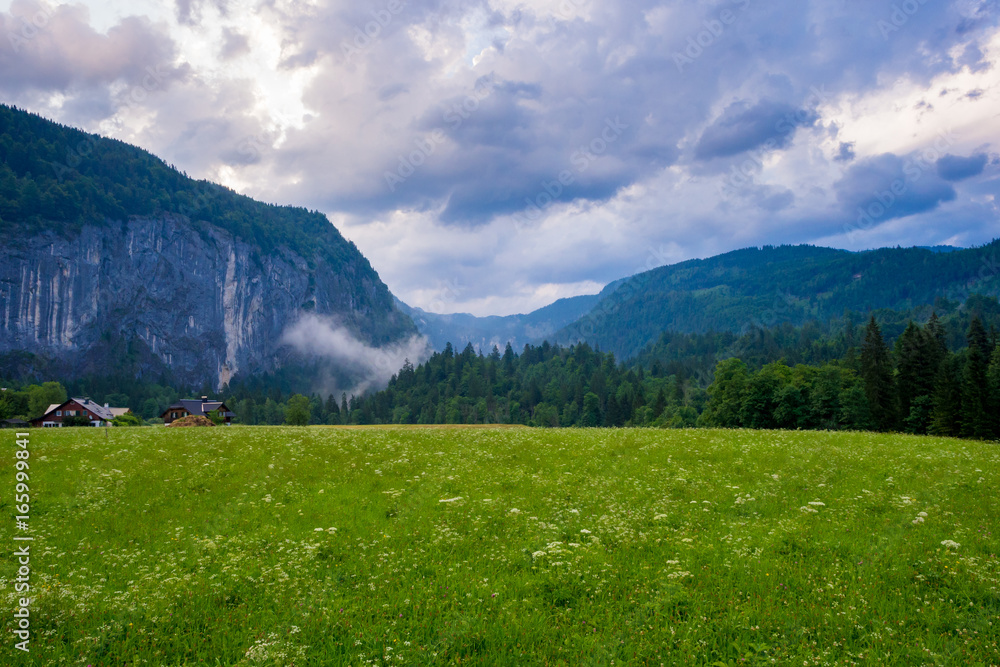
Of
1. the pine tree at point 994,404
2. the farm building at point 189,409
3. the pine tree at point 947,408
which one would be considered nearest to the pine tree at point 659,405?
the pine tree at point 947,408

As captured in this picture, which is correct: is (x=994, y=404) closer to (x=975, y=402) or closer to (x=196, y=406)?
(x=975, y=402)

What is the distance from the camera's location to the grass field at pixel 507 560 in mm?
9430

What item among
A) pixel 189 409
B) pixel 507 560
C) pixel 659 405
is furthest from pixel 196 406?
pixel 507 560

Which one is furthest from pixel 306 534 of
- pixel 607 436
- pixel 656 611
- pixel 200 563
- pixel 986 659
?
pixel 607 436

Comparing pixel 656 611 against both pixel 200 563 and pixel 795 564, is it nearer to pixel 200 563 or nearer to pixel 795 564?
pixel 795 564

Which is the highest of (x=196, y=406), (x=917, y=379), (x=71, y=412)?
(x=917, y=379)

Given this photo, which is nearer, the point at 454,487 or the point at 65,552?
the point at 65,552

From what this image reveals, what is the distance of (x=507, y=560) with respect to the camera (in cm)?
1277

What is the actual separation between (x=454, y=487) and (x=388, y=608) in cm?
820

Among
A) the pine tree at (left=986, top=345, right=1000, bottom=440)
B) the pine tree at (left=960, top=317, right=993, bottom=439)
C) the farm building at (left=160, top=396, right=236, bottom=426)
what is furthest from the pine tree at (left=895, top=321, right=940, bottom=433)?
the farm building at (left=160, top=396, right=236, bottom=426)

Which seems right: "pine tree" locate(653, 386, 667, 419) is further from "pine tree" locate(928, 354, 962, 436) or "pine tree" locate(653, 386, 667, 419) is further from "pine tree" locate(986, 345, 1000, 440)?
"pine tree" locate(986, 345, 1000, 440)

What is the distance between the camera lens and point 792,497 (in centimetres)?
1728

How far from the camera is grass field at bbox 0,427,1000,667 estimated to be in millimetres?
9430

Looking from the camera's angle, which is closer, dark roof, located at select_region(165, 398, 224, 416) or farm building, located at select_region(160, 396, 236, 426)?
farm building, located at select_region(160, 396, 236, 426)
